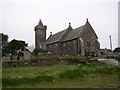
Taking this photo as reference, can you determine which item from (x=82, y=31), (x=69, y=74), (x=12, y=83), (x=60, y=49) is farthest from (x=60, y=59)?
(x=60, y=49)

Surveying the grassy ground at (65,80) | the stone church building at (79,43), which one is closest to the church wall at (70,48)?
the stone church building at (79,43)

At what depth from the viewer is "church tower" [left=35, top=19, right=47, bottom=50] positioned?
65938mm

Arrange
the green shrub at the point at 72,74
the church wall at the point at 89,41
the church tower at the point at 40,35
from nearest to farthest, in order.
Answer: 1. the green shrub at the point at 72,74
2. the church wall at the point at 89,41
3. the church tower at the point at 40,35

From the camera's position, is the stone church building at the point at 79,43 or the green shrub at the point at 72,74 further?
the stone church building at the point at 79,43

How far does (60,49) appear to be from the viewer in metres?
55.4

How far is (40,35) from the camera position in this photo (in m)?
66.4

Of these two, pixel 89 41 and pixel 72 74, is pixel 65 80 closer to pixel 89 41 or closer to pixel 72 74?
pixel 72 74

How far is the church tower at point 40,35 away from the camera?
6594cm

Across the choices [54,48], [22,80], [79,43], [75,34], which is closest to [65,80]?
[22,80]

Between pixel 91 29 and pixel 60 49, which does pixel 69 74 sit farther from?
pixel 60 49

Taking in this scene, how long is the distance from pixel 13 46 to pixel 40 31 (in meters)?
25.0

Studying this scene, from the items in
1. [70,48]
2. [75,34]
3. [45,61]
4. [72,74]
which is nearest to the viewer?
[72,74]

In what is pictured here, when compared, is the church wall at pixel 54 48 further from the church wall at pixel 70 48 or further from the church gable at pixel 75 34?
the church gable at pixel 75 34

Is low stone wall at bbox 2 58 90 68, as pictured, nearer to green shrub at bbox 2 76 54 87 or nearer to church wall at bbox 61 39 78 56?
green shrub at bbox 2 76 54 87
